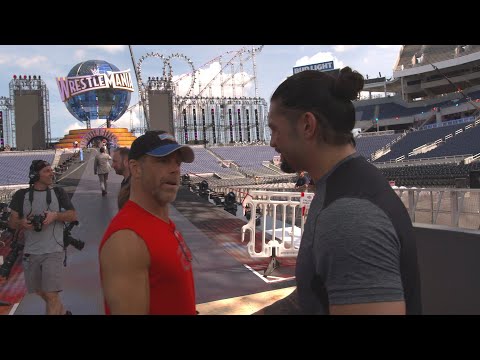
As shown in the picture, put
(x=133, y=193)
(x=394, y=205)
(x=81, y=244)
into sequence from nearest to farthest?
1. (x=394, y=205)
2. (x=133, y=193)
3. (x=81, y=244)

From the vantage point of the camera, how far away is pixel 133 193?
1.86 metres

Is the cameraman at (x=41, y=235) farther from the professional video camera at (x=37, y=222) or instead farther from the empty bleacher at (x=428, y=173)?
the empty bleacher at (x=428, y=173)

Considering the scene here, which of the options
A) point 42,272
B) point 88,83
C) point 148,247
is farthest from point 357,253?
point 88,83

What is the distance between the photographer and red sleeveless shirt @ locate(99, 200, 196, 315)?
1588 millimetres

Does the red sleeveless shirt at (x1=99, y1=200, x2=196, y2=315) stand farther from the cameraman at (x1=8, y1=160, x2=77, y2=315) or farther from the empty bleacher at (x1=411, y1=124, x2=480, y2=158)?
the empty bleacher at (x1=411, y1=124, x2=480, y2=158)

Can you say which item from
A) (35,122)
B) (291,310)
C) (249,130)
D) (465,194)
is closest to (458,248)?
(465,194)

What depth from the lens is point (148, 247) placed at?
1570 mm

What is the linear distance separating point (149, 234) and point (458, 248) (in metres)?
3.11

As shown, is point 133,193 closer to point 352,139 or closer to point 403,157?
point 352,139

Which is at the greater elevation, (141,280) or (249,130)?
(249,130)

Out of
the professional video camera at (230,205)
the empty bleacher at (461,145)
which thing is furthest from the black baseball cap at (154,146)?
the empty bleacher at (461,145)

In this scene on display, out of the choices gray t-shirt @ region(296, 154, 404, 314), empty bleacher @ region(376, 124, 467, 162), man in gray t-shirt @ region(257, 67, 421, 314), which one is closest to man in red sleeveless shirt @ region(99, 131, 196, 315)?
man in gray t-shirt @ region(257, 67, 421, 314)

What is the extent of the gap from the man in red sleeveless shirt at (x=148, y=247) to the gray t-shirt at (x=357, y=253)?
778 mm

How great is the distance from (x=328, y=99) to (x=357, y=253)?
0.47 meters
